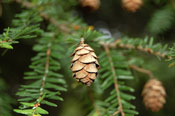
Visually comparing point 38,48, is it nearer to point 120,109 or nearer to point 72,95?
point 120,109

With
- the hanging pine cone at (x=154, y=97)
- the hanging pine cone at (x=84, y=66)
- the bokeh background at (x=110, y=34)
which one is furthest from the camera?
the bokeh background at (x=110, y=34)

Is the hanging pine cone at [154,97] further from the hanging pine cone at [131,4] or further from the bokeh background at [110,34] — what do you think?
the hanging pine cone at [131,4]

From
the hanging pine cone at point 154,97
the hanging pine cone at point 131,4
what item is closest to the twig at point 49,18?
the hanging pine cone at point 131,4

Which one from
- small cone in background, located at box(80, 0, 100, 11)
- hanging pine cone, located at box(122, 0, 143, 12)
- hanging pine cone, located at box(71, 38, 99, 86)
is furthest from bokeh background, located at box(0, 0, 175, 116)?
hanging pine cone, located at box(71, 38, 99, 86)

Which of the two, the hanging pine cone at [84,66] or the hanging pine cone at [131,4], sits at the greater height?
the hanging pine cone at [131,4]

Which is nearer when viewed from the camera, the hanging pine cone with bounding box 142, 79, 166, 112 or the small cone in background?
the hanging pine cone with bounding box 142, 79, 166, 112

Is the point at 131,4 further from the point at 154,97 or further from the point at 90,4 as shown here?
the point at 154,97

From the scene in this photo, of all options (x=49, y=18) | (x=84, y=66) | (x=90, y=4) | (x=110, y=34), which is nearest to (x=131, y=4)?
(x=90, y=4)

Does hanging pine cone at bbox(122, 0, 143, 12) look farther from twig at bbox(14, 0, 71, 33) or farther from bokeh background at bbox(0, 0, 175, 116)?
twig at bbox(14, 0, 71, 33)

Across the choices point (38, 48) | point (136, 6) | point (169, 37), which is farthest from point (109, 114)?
point (169, 37)
